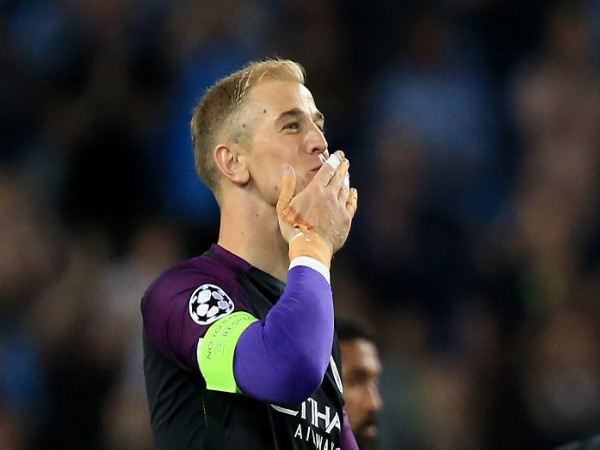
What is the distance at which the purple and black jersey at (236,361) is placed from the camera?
2.28 metres

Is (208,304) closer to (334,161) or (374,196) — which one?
(334,161)

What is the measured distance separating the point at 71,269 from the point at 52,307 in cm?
23

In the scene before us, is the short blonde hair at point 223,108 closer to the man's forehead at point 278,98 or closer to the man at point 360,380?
the man's forehead at point 278,98

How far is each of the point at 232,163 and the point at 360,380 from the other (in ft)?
5.40

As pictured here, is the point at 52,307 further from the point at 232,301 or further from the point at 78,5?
the point at 232,301

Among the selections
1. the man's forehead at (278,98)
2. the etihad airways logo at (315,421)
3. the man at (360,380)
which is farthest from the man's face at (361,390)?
the man's forehead at (278,98)

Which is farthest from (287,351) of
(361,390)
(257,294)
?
(361,390)

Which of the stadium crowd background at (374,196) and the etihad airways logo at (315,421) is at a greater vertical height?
the stadium crowd background at (374,196)

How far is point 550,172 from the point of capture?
591 cm

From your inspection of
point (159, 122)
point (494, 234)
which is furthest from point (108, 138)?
point (494, 234)

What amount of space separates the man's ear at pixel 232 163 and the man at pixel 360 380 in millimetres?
1552

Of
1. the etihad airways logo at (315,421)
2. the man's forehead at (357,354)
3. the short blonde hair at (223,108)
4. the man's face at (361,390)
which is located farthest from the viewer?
the man's forehead at (357,354)

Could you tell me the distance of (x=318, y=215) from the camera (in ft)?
8.25

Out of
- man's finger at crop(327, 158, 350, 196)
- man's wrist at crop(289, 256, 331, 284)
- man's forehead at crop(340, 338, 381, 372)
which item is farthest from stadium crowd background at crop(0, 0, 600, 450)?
man's wrist at crop(289, 256, 331, 284)
